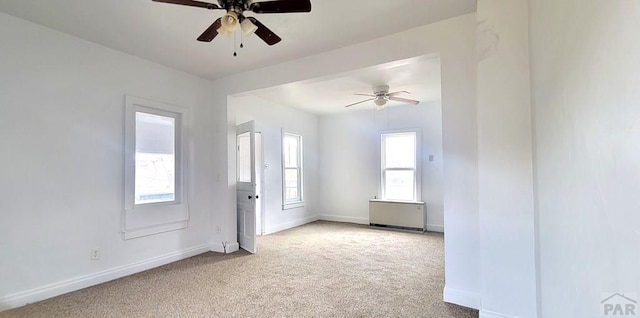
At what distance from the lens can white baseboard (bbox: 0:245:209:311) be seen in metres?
2.59

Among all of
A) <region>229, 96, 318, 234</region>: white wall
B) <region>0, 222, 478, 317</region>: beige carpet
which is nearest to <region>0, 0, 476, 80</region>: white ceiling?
<region>229, 96, 318, 234</region>: white wall

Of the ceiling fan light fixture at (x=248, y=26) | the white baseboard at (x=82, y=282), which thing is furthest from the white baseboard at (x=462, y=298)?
the white baseboard at (x=82, y=282)

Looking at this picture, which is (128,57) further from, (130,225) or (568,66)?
(568,66)

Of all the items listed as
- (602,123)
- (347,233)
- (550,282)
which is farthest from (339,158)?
(602,123)

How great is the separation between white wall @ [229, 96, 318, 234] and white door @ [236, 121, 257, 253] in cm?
58

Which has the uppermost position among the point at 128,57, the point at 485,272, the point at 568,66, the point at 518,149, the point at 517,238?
the point at 128,57

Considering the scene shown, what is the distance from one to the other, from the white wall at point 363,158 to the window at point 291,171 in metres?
0.76

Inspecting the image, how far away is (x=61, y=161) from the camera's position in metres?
2.92

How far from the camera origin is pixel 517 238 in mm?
2092

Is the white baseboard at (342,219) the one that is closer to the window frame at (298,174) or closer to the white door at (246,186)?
the window frame at (298,174)

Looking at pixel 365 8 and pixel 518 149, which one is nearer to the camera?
pixel 518 149

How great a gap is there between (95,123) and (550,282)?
4317mm

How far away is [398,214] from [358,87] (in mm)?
2802

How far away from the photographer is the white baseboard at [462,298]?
2.55m
